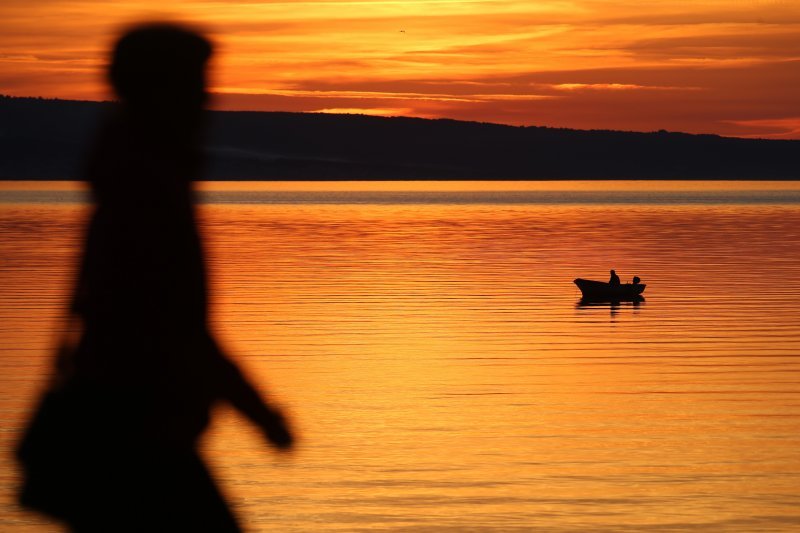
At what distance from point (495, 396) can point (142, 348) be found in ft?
44.7

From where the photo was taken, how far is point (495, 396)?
17734 mm

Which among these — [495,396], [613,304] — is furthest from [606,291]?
[495,396]

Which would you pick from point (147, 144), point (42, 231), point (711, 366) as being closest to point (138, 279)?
point (147, 144)

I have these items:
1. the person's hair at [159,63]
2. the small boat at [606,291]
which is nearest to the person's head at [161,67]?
the person's hair at [159,63]

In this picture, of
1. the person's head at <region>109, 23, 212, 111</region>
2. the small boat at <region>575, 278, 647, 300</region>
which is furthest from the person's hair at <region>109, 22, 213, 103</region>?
the small boat at <region>575, 278, 647, 300</region>

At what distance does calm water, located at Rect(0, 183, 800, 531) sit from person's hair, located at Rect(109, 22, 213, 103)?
1.64 ft

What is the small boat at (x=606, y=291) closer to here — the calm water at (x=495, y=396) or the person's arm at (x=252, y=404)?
the calm water at (x=495, y=396)

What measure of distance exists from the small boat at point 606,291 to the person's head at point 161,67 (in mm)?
28041

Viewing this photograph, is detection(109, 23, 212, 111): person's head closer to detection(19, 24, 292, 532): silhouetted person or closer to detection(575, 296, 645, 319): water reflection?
detection(19, 24, 292, 532): silhouetted person

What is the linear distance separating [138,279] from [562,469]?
9.43 metres

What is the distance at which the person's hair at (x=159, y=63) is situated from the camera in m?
4.38

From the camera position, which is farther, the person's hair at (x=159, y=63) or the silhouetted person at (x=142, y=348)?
the person's hair at (x=159, y=63)

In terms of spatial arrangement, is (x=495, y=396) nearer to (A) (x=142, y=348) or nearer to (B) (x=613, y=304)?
(A) (x=142, y=348)

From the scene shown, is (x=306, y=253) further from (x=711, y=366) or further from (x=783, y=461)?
(x=783, y=461)
